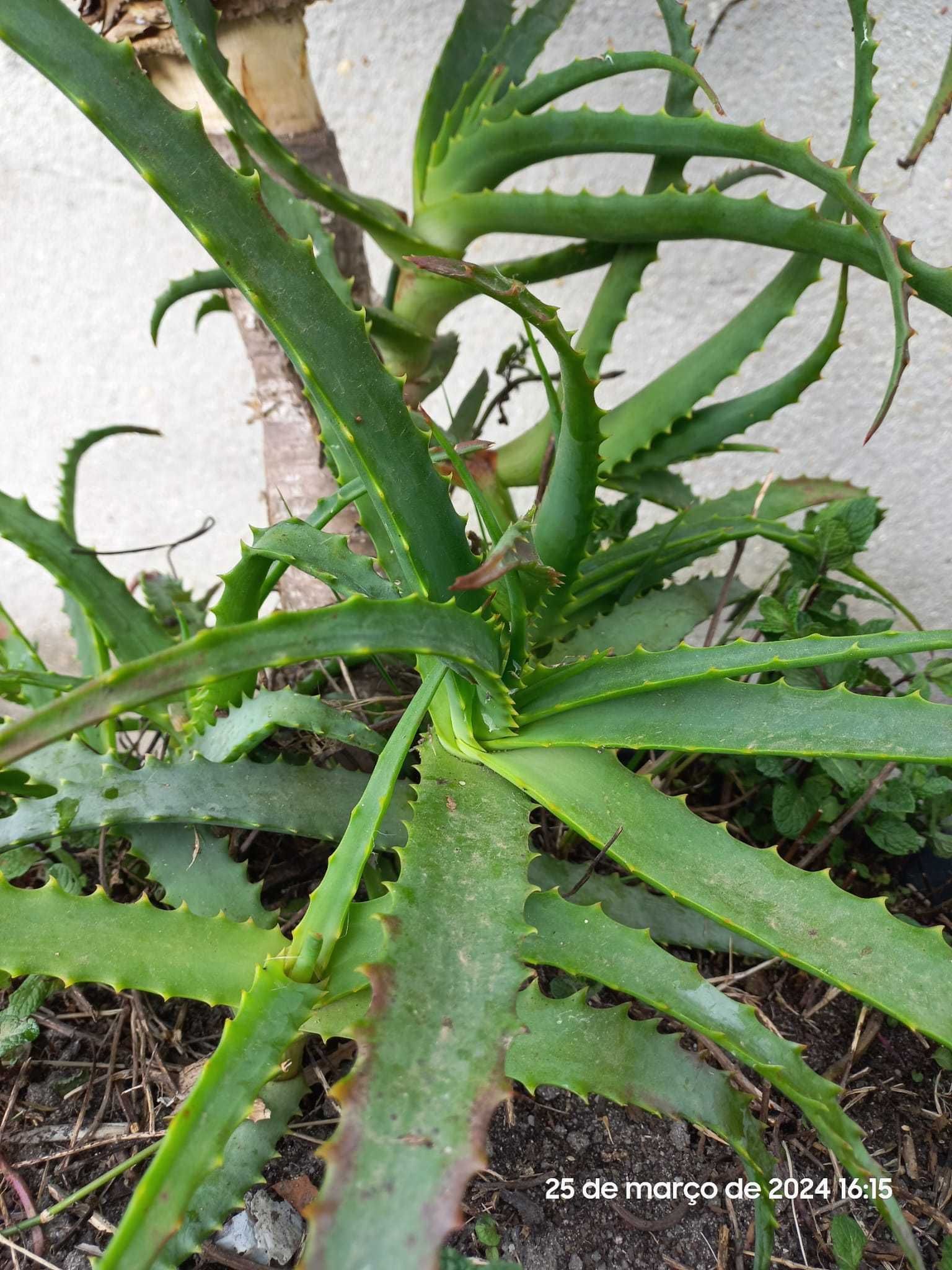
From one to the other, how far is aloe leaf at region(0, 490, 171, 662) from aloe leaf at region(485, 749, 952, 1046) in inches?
11.4

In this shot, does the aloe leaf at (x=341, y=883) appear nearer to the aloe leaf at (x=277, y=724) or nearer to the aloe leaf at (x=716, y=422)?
the aloe leaf at (x=277, y=724)

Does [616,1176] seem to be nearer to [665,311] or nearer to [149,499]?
[665,311]

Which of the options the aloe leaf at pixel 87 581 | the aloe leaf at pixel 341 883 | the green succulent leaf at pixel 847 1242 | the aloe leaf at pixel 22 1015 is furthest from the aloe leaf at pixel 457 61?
the green succulent leaf at pixel 847 1242

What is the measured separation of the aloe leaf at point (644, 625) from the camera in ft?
1.83

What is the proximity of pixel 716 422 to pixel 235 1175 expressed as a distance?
53 cm

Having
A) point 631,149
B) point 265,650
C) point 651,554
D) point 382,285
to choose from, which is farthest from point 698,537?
point 382,285

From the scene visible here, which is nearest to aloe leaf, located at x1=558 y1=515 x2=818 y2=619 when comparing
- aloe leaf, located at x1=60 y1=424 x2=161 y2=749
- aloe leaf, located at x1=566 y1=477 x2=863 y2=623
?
aloe leaf, located at x1=566 y1=477 x2=863 y2=623

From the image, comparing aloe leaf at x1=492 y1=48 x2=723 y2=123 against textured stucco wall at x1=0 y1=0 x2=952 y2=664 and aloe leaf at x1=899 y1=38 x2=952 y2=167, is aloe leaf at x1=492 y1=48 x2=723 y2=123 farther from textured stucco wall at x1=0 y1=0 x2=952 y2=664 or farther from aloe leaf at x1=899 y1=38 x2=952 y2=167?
textured stucco wall at x1=0 y1=0 x2=952 y2=664

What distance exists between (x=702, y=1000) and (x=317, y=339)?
0.33 meters

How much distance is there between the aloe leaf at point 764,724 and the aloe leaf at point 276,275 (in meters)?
0.10

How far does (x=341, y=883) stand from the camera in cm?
37

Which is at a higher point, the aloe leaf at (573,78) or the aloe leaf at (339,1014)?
the aloe leaf at (573,78)

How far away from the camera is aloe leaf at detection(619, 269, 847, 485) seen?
1.91 ft

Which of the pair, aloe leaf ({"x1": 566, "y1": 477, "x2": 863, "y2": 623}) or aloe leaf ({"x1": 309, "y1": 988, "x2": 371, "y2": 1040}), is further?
aloe leaf ({"x1": 566, "y1": 477, "x2": 863, "y2": 623})
